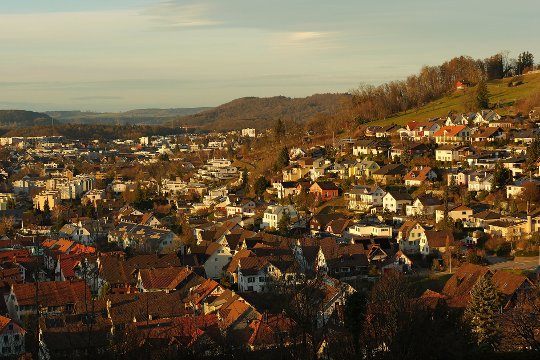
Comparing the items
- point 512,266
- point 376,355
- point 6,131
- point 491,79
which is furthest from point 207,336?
point 6,131

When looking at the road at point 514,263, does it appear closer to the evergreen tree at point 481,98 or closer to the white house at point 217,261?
the white house at point 217,261

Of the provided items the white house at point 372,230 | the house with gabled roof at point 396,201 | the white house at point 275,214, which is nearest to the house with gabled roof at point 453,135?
the house with gabled roof at point 396,201

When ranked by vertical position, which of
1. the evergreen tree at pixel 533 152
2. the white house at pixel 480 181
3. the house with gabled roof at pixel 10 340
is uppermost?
the evergreen tree at pixel 533 152

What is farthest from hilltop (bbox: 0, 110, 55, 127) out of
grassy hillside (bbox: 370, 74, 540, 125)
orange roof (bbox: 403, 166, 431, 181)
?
→ orange roof (bbox: 403, 166, 431, 181)

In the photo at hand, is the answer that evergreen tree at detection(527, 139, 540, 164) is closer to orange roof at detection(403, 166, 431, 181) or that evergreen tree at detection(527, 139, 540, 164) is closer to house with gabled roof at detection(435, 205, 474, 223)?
orange roof at detection(403, 166, 431, 181)

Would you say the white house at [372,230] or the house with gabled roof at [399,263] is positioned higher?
the white house at [372,230]

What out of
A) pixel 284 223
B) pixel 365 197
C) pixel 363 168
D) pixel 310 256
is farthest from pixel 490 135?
pixel 310 256
